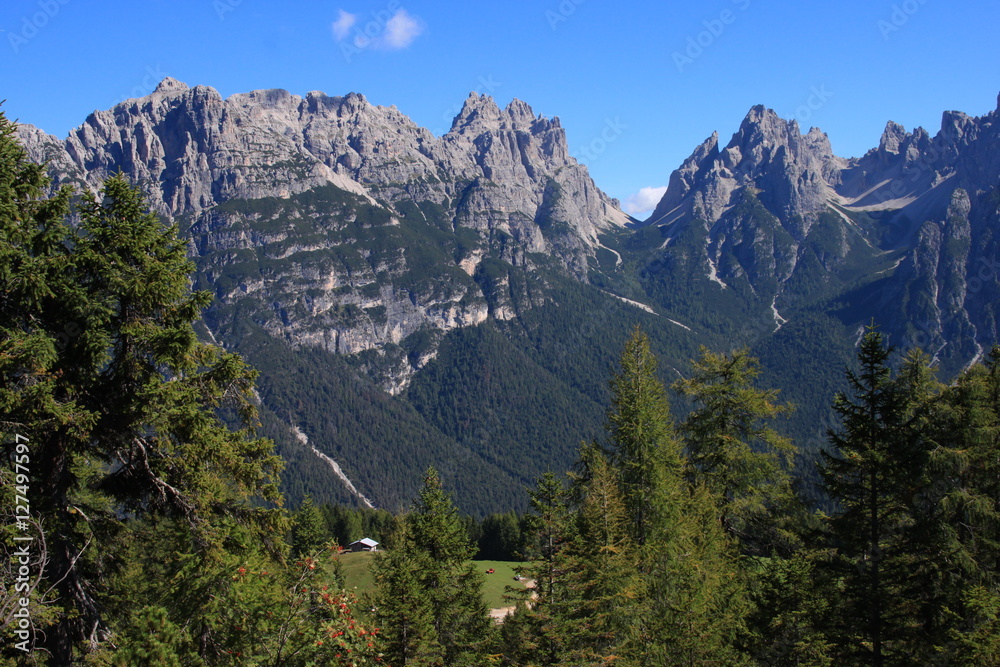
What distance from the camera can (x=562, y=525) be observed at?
2091cm

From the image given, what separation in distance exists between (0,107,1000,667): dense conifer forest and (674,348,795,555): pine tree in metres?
0.12

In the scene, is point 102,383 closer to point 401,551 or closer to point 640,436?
point 640,436

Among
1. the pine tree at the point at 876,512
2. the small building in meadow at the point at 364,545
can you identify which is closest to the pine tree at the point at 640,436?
the pine tree at the point at 876,512

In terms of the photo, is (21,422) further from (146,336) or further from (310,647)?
(310,647)

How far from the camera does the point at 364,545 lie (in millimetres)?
92250

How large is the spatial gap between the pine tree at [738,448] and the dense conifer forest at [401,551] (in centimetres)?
12

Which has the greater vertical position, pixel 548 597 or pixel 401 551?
pixel 401 551

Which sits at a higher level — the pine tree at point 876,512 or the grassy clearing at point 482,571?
the pine tree at point 876,512

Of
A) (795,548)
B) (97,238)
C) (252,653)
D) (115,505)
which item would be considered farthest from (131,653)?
(795,548)

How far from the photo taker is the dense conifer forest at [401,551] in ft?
37.1

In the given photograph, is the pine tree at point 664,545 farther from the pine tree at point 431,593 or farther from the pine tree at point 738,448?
the pine tree at point 431,593

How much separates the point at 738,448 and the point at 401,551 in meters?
17.1

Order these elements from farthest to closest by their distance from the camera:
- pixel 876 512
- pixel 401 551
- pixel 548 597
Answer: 1. pixel 401 551
2. pixel 876 512
3. pixel 548 597

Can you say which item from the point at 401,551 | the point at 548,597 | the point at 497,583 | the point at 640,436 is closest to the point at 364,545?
the point at 497,583
